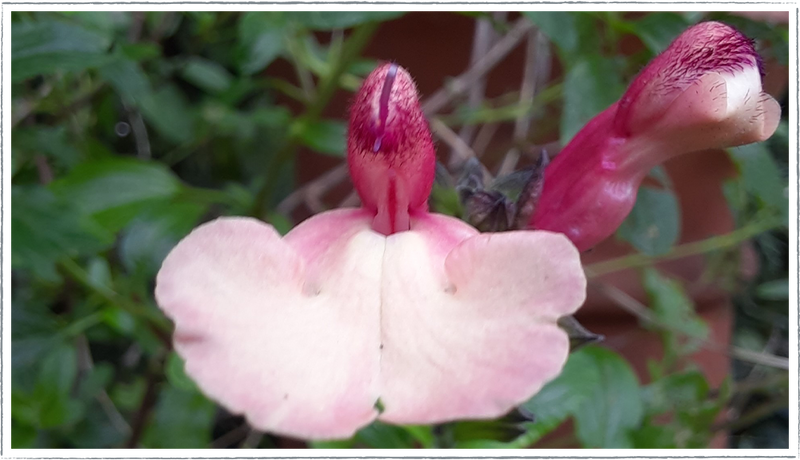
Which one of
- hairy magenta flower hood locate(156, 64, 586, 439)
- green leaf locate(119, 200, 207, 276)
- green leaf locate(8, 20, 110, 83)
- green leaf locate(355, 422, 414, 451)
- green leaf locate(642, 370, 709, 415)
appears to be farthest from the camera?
green leaf locate(642, 370, 709, 415)

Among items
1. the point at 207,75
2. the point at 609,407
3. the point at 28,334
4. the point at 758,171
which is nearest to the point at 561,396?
the point at 609,407

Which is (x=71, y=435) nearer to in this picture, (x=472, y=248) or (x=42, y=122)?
(x=42, y=122)

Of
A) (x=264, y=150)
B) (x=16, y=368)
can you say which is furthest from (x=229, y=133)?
(x=16, y=368)

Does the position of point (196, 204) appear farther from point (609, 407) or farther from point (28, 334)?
point (609, 407)

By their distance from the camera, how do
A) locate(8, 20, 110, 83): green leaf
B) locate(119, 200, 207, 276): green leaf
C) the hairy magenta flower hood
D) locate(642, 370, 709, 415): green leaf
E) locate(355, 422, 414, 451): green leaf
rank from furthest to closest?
1. locate(642, 370, 709, 415): green leaf
2. locate(119, 200, 207, 276): green leaf
3. locate(355, 422, 414, 451): green leaf
4. locate(8, 20, 110, 83): green leaf
5. the hairy magenta flower hood

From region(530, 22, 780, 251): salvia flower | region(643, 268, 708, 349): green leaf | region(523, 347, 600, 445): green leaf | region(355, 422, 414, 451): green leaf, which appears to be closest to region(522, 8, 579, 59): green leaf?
region(530, 22, 780, 251): salvia flower

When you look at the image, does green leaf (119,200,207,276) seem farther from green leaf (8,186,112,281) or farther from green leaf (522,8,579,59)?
green leaf (522,8,579,59)

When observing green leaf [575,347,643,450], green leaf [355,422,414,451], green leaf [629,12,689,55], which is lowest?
green leaf [575,347,643,450]

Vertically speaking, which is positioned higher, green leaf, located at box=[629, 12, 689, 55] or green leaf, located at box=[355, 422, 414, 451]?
green leaf, located at box=[629, 12, 689, 55]
